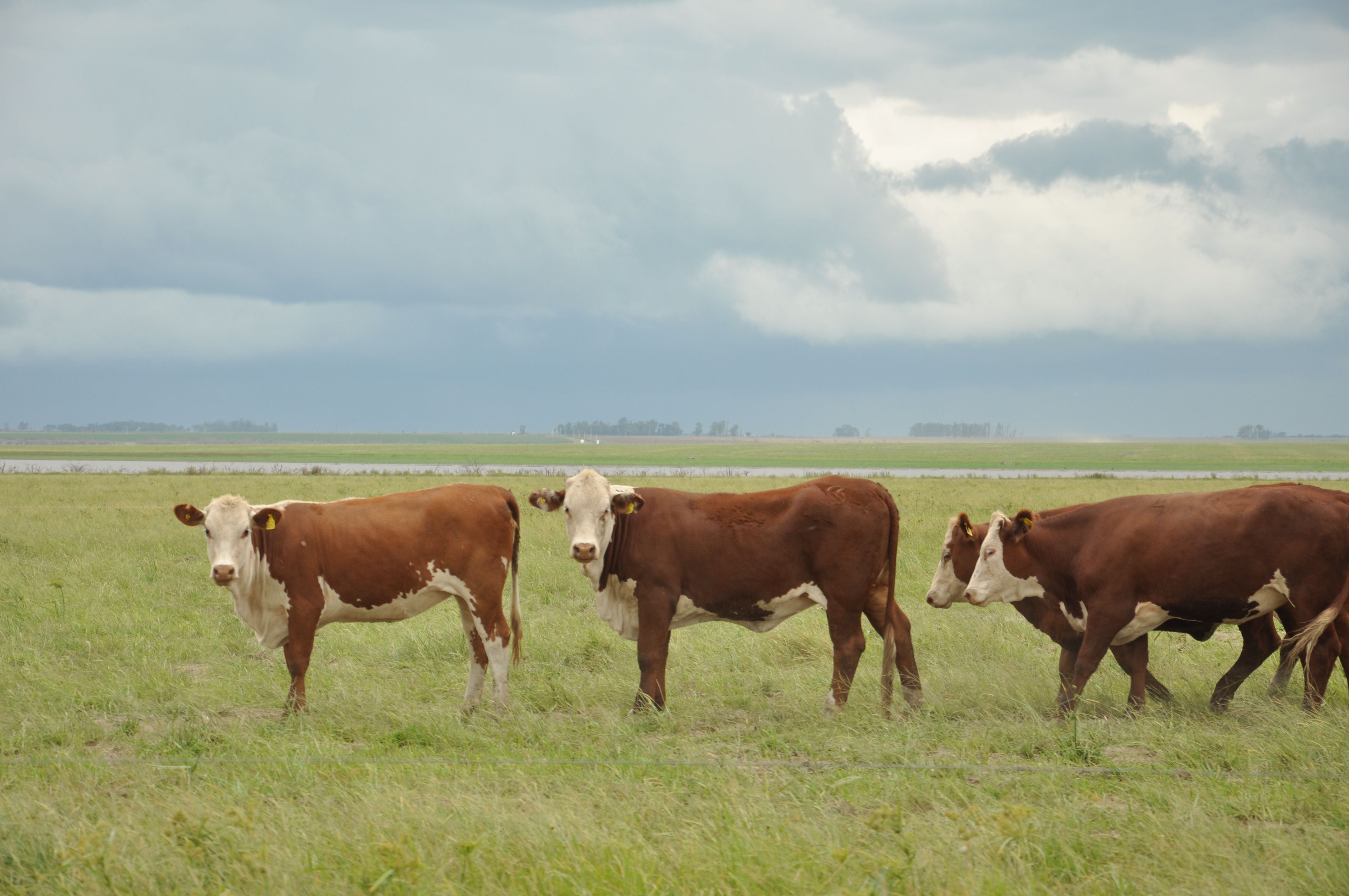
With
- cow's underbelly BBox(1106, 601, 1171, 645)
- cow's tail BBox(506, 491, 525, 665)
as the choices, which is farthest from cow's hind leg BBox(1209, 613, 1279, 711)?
cow's tail BBox(506, 491, 525, 665)

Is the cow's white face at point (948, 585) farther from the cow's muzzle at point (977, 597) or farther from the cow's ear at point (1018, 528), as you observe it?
the cow's ear at point (1018, 528)

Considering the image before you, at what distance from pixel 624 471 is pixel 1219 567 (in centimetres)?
6482

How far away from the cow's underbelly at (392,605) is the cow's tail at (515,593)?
64 cm

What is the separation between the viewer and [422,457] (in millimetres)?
108312

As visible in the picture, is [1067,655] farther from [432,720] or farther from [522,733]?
[432,720]

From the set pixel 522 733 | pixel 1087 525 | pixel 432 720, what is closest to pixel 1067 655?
pixel 1087 525

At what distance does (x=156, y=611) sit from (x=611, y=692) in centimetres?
719

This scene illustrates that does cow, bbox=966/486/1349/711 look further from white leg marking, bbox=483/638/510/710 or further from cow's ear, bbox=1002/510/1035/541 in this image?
white leg marking, bbox=483/638/510/710

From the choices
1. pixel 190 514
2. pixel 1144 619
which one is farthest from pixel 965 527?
pixel 190 514

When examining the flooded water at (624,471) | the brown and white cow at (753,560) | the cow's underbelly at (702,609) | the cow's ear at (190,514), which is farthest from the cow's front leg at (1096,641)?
the flooded water at (624,471)

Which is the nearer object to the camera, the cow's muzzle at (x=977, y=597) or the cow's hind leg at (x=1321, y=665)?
the cow's hind leg at (x=1321, y=665)

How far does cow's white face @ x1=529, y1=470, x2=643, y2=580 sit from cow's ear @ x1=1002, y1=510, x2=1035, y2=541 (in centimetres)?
318

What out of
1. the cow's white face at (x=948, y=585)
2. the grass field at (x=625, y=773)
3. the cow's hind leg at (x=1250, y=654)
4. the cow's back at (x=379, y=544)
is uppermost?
the cow's back at (x=379, y=544)

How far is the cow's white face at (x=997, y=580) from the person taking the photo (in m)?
8.91
